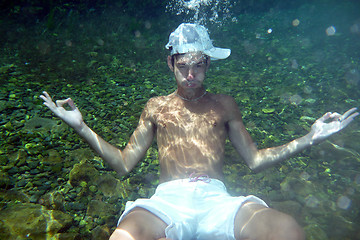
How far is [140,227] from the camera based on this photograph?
170 centimetres

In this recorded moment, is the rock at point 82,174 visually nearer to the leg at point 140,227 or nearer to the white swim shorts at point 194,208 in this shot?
the white swim shorts at point 194,208

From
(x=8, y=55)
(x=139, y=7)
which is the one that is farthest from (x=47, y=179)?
(x=139, y=7)

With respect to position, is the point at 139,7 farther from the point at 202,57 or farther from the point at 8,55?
the point at 202,57

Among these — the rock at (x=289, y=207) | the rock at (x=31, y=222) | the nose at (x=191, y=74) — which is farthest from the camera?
the rock at (x=289, y=207)

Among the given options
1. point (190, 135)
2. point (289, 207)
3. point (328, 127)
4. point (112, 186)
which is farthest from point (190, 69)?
point (289, 207)

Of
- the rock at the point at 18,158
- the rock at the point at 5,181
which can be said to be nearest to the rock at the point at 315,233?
the rock at the point at 5,181

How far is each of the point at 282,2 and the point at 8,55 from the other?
88.4 feet

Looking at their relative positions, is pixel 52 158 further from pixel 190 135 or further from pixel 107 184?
pixel 190 135

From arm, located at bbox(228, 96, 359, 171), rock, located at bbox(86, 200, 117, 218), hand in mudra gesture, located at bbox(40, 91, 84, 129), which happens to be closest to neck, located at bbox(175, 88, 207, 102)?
arm, located at bbox(228, 96, 359, 171)

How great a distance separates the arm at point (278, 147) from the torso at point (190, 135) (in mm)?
148

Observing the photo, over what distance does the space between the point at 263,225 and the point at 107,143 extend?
1706 millimetres

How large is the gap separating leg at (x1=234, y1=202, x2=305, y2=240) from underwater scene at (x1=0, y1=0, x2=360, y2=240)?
1535mm

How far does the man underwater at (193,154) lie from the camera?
1804 mm

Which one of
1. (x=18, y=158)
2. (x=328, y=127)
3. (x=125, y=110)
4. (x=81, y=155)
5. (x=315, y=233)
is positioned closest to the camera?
(x=328, y=127)
